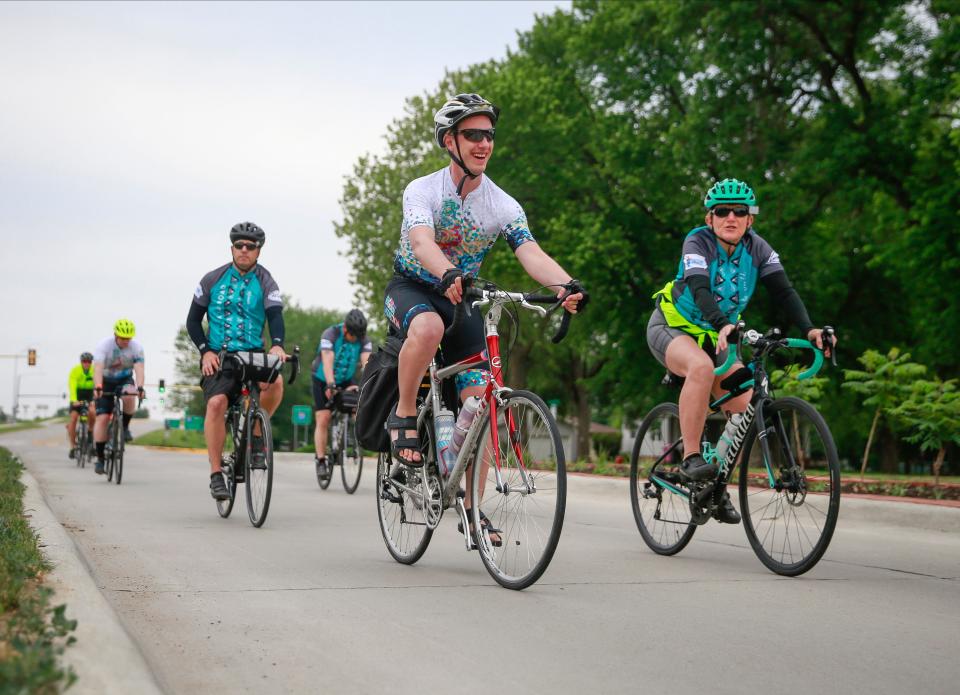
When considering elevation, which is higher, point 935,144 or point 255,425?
point 935,144

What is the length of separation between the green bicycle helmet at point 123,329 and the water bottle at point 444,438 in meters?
9.55

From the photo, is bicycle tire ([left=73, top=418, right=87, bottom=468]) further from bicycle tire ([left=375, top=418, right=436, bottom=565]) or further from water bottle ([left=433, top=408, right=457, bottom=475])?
water bottle ([left=433, top=408, right=457, bottom=475])

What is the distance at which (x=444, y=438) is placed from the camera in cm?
596

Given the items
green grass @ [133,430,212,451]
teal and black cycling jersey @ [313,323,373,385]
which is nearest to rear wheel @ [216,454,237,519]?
teal and black cycling jersey @ [313,323,373,385]

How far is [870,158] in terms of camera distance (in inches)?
1037

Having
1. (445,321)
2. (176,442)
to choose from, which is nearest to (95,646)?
(445,321)

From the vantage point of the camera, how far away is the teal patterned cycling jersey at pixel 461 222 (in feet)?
19.9

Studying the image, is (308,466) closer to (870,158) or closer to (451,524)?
(451,524)

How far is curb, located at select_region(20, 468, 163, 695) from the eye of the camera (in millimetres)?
3076

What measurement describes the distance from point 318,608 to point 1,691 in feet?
7.90

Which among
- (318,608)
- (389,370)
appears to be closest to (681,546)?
(389,370)

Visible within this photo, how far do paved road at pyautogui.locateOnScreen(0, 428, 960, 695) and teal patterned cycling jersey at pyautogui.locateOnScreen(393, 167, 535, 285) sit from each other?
170 cm

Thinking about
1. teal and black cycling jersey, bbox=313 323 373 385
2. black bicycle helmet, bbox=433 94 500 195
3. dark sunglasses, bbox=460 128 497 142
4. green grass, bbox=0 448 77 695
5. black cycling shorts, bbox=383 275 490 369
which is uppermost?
black bicycle helmet, bbox=433 94 500 195

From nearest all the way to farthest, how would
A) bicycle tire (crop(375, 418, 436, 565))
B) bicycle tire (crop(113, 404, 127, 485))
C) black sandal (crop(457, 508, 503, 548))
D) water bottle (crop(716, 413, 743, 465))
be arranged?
black sandal (crop(457, 508, 503, 548)) → bicycle tire (crop(375, 418, 436, 565)) → water bottle (crop(716, 413, 743, 465)) → bicycle tire (crop(113, 404, 127, 485))
